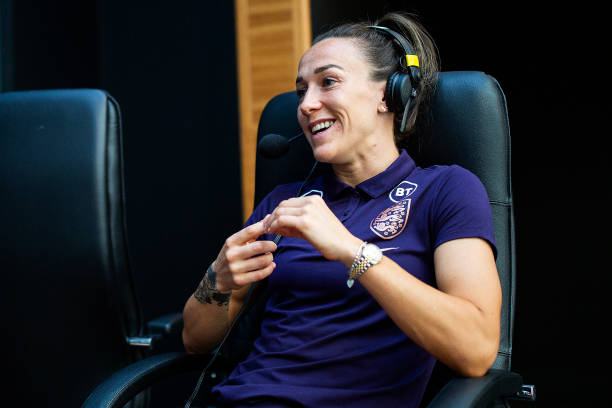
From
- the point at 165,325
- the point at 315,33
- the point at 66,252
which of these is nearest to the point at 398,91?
the point at 165,325

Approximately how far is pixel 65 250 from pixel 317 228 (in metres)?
0.70

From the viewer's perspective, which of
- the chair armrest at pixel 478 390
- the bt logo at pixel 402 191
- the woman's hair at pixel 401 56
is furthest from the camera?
the woman's hair at pixel 401 56

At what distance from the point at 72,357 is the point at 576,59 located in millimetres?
2567

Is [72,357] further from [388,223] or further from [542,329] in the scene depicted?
[542,329]

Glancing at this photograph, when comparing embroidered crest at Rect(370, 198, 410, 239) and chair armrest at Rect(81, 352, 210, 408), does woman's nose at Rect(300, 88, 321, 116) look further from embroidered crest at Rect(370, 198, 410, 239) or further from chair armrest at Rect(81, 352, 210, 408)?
chair armrest at Rect(81, 352, 210, 408)

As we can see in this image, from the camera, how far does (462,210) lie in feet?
3.45

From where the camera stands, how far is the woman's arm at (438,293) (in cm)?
92

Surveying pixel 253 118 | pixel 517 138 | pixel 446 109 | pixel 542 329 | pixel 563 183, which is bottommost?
pixel 542 329

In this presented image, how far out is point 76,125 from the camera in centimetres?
141

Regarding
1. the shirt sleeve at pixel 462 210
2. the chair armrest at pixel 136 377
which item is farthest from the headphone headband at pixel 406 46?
the chair armrest at pixel 136 377

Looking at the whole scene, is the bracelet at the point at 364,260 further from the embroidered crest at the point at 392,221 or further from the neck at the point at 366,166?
the neck at the point at 366,166

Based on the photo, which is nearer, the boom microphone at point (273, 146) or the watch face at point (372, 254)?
the watch face at point (372, 254)

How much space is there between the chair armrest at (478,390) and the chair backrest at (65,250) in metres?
0.76

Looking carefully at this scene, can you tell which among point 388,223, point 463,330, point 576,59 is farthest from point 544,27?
point 463,330
